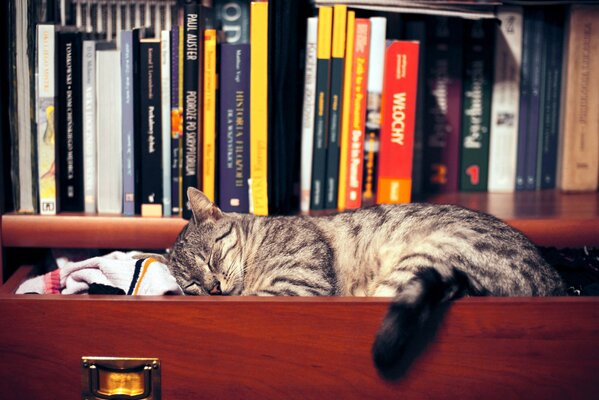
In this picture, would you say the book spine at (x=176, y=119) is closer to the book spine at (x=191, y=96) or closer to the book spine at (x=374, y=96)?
the book spine at (x=191, y=96)

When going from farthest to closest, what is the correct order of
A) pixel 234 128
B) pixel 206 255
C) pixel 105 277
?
1. pixel 234 128
2. pixel 206 255
3. pixel 105 277

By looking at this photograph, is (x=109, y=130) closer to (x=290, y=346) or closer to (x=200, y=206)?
(x=200, y=206)

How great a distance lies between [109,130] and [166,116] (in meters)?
0.11

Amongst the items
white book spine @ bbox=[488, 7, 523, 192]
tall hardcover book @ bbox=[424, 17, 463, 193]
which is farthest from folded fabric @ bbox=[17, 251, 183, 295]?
white book spine @ bbox=[488, 7, 523, 192]

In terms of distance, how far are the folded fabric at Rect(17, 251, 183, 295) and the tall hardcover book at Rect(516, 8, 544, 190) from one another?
31.5 inches

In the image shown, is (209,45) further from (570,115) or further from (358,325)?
(570,115)

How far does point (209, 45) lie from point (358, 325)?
0.59 m

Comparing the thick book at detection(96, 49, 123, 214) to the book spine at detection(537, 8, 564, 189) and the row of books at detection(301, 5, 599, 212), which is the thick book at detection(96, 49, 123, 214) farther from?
the book spine at detection(537, 8, 564, 189)

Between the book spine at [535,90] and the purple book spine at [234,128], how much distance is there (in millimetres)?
603

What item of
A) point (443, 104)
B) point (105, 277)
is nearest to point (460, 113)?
point (443, 104)

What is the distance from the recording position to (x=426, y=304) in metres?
0.93

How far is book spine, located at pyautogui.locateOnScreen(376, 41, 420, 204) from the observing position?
1323mm

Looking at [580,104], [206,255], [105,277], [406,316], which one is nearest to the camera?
[406,316]

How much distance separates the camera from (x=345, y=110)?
52.9 inches
